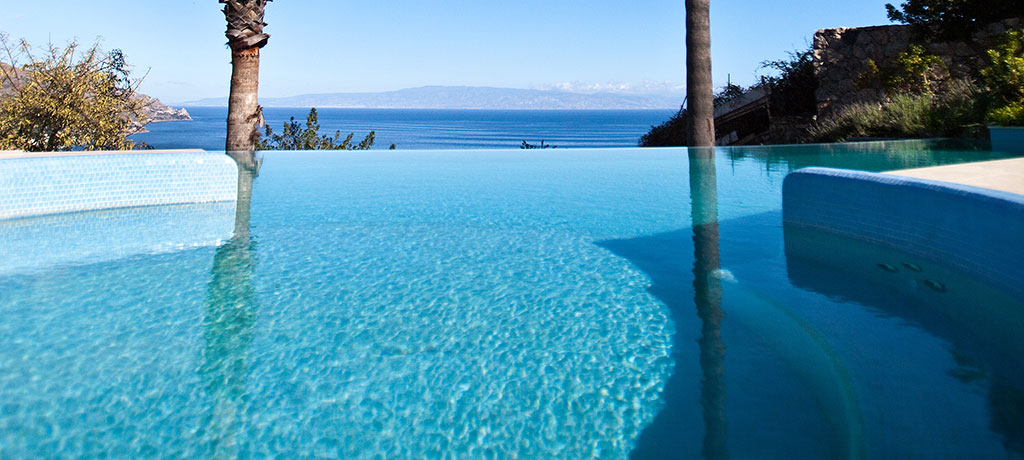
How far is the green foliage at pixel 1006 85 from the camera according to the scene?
8.32 meters

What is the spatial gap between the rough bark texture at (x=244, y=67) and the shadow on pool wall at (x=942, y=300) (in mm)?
7880

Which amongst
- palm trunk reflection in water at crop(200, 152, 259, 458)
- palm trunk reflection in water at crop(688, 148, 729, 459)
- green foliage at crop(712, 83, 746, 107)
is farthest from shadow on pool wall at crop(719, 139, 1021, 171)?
palm trunk reflection in water at crop(200, 152, 259, 458)

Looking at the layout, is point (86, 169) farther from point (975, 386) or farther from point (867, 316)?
point (975, 386)

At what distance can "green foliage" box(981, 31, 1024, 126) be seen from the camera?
8320 millimetres

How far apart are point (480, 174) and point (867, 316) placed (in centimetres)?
628

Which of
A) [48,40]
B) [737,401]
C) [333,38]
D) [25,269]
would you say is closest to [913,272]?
[737,401]

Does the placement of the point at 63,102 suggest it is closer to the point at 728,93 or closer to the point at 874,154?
the point at 874,154

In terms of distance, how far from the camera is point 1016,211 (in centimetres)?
316

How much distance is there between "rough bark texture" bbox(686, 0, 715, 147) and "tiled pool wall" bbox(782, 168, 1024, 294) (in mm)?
5000

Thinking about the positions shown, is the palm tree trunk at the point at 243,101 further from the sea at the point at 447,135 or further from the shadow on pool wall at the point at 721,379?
the sea at the point at 447,135

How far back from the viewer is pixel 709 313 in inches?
143

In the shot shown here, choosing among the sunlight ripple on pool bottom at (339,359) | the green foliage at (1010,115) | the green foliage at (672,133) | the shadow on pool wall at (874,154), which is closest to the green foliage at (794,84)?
the green foliage at (672,133)

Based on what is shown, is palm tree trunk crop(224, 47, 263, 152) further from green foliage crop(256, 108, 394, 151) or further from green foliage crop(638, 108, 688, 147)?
green foliage crop(638, 108, 688, 147)

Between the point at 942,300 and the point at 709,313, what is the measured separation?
1202 mm
